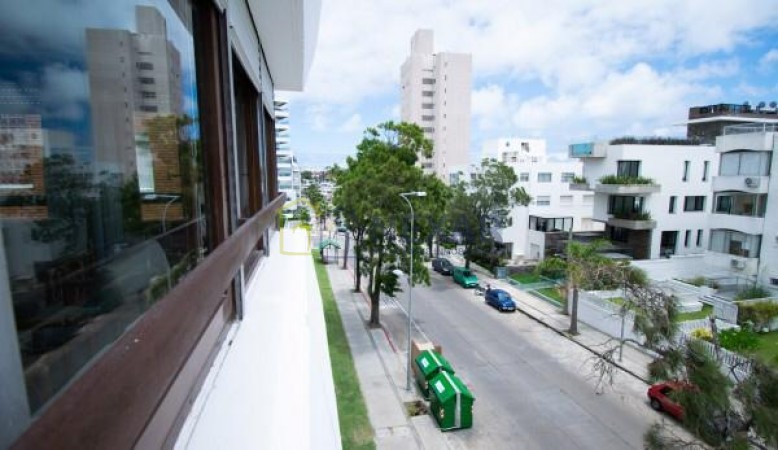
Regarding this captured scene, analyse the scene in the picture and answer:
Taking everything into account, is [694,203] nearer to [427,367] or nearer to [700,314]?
[700,314]

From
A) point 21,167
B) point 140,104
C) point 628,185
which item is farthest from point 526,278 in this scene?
point 21,167

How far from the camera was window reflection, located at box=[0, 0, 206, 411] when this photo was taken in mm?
807

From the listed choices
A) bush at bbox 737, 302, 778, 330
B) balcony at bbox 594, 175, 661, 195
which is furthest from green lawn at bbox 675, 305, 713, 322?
balcony at bbox 594, 175, 661, 195

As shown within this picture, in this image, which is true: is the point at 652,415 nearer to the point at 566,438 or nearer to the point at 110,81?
the point at 566,438

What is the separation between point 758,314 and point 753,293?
3.40m

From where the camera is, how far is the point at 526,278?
2630 cm

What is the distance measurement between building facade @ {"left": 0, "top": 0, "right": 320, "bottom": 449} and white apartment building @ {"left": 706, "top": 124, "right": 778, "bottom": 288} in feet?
83.0

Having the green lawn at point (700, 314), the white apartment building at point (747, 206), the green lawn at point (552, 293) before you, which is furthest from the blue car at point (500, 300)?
the white apartment building at point (747, 206)

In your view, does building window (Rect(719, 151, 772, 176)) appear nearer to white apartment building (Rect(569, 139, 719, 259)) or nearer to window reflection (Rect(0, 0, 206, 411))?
white apartment building (Rect(569, 139, 719, 259))

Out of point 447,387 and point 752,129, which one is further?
point 752,129

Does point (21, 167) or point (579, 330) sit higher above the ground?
point (21, 167)

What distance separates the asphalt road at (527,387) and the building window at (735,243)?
437 inches

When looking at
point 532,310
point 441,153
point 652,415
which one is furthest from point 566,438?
point 441,153

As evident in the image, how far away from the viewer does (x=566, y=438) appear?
11.0m
